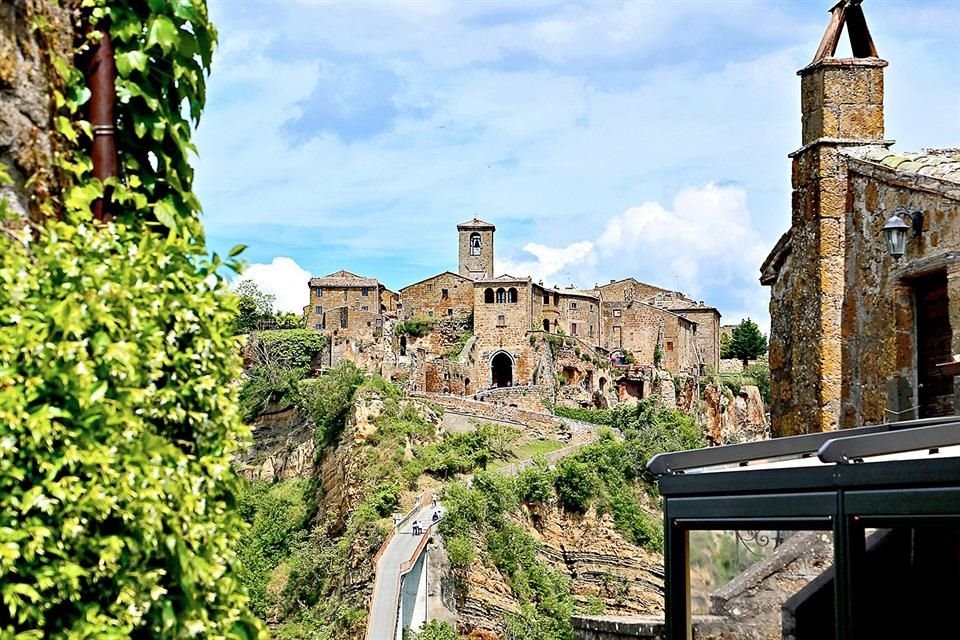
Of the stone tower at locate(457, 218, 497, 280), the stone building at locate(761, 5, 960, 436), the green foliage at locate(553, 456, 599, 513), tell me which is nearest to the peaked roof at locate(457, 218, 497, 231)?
the stone tower at locate(457, 218, 497, 280)

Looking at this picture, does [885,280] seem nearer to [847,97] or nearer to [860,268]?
[860,268]

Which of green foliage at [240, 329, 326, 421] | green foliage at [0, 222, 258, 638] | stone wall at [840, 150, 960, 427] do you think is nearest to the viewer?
green foliage at [0, 222, 258, 638]

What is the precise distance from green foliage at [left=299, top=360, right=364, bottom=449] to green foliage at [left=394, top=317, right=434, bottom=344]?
11211 mm

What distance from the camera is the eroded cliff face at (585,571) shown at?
130ft

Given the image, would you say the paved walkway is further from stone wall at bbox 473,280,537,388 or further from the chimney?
the chimney

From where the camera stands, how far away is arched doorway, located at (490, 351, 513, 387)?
67.6m

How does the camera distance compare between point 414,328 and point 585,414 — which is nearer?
point 585,414

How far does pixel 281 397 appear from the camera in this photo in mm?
61875

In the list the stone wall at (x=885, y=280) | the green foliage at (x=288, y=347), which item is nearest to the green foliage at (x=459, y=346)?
the green foliage at (x=288, y=347)

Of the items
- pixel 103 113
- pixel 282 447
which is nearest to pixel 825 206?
pixel 103 113

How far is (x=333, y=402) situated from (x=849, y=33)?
44.9 metres

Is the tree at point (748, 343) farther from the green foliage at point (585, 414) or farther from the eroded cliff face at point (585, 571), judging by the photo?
the eroded cliff face at point (585, 571)

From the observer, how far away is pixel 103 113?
13.2ft

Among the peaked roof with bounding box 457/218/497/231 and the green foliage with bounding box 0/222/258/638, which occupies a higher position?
the peaked roof with bounding box 457/218/497/231
